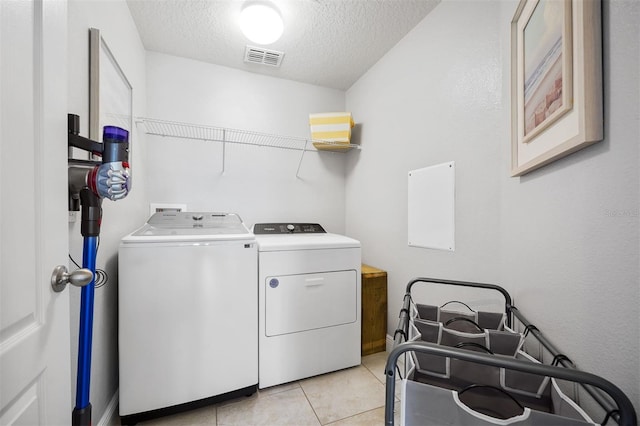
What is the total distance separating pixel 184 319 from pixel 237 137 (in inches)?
64.1

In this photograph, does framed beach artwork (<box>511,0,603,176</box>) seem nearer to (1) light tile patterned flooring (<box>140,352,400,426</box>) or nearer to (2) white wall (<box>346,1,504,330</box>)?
(2) white wall (<box>346,1,504,330</box>)

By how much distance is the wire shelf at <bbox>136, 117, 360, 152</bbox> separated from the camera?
80.9 inches

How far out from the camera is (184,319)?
136 cm

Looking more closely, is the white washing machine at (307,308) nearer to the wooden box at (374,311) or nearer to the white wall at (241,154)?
the wooden box at (374,311)

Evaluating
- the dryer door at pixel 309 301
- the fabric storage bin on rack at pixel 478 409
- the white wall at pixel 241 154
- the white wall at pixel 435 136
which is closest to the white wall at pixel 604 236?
the fabric storage bin on rack at pixel 478 409

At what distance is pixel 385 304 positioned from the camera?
209 cm

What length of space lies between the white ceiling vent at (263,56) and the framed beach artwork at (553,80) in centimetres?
171

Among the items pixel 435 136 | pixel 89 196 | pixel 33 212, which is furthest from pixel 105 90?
pixel 435 136

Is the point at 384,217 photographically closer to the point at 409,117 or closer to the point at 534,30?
the point at 409,117

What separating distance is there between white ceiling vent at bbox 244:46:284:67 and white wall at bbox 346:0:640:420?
2.84ft

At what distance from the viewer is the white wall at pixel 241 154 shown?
2121 mm

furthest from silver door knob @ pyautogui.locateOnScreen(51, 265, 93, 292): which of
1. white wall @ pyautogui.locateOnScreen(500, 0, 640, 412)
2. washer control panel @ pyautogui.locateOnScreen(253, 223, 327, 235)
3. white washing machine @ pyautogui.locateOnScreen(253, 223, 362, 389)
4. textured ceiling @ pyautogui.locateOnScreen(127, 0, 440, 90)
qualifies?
textured ceiling @ pyautogui.locateOnScreen(127, 0, 440, 90)

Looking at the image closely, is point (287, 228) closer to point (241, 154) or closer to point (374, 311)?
point (241, 154)

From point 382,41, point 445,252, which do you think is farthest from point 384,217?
point 382,41
